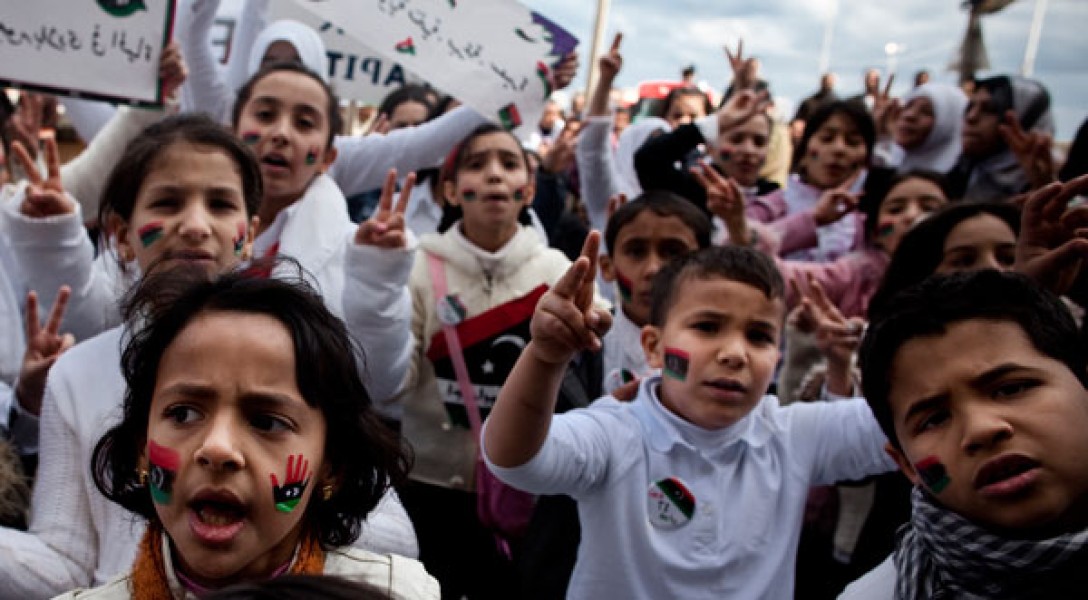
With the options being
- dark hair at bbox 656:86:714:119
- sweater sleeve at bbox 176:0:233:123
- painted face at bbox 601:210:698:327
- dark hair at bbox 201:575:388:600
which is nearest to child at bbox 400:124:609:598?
painted face at bbox 601:210:698:327

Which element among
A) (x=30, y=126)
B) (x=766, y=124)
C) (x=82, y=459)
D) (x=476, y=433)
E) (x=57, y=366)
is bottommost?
(x=476, y=433)

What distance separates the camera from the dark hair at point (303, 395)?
145 cm

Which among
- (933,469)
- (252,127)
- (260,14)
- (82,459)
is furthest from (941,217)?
(260,14)

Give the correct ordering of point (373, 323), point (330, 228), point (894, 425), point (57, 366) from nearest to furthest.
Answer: point (894, 425), point (57, 366), point (373, 323), point (330, 228)

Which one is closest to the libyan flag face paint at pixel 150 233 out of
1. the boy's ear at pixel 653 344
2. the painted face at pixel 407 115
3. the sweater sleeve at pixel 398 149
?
the boy's ear at pixel 653 344

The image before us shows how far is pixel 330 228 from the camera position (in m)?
2.69

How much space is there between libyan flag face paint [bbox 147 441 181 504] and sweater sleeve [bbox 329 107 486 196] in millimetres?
2364

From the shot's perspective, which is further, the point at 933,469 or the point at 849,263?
the point at 849,263

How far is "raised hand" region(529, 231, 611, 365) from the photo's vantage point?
5.15ft

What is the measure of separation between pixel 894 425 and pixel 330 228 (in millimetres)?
1755

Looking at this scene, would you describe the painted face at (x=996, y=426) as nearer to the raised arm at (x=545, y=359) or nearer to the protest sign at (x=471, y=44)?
the raised arm at (x=545, y=359)

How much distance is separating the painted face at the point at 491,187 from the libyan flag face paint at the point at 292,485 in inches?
70.2

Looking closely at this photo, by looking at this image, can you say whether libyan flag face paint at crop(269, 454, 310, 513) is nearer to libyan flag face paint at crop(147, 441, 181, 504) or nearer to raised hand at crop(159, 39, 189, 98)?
libyan flag face paint at crop(147, 441, 181, 504)

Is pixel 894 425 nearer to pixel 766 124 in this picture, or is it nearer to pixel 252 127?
pixel 252 127
